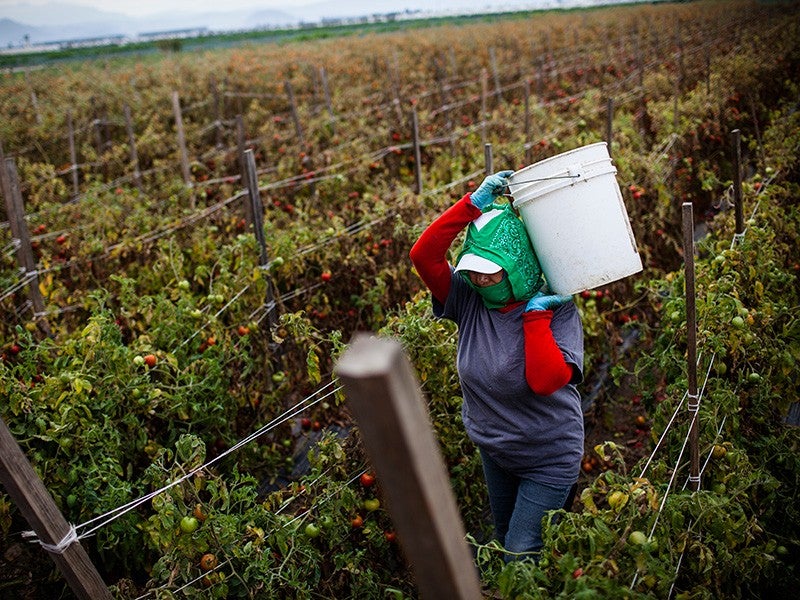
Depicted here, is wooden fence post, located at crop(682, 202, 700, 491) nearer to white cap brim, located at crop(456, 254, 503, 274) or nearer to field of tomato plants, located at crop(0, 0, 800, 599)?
field of tomato plants, located at crop(0, 0, 800, 599)

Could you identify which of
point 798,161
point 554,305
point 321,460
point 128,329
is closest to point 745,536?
point 554,305

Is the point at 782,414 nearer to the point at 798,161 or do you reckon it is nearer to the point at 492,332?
the point at 492,332

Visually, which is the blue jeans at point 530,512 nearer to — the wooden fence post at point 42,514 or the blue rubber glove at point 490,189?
the blue rubber glove at point 490,189

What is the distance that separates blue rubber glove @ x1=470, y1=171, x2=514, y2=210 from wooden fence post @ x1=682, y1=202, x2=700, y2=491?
0.57 metres

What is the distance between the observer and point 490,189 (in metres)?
2.04

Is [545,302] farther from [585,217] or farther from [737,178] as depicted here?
[737,178]

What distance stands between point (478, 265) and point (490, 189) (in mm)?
292

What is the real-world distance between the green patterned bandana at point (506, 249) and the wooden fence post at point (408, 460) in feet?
3.93

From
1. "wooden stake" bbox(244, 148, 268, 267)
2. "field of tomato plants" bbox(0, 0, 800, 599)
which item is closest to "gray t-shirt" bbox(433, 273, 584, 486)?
"field of tomato plants" bbox(0, 0, 800, 599)

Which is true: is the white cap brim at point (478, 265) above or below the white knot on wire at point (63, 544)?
above

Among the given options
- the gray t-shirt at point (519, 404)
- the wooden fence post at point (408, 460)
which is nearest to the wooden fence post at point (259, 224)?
the gray t-shirt at point (519, 404)

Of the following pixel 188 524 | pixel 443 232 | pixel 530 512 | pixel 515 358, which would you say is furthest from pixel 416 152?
pixel 188 524

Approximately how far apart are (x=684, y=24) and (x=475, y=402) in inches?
827

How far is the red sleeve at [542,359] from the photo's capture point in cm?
188
